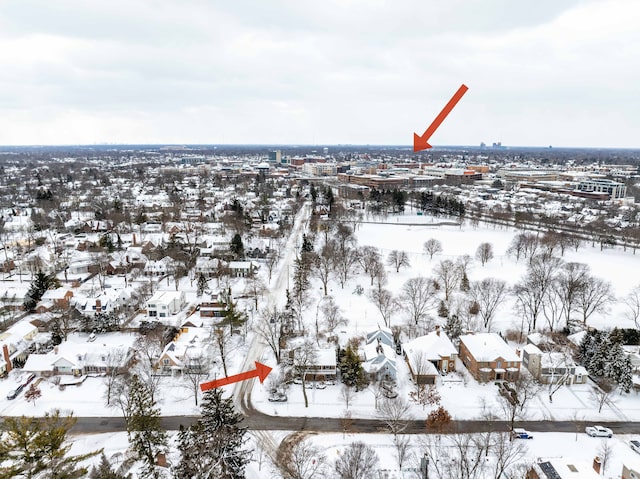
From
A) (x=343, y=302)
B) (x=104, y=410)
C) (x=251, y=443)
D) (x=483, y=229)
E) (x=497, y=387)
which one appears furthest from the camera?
(x=483, y=229)

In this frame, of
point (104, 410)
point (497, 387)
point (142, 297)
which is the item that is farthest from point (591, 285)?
point (142, 297)

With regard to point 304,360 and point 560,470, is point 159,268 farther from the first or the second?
point 560,470

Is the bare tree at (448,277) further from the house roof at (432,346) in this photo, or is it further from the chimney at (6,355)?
the chimney at (6,355)

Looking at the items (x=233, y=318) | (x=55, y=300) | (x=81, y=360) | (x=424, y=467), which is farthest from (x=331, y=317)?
(x=55, y=300)

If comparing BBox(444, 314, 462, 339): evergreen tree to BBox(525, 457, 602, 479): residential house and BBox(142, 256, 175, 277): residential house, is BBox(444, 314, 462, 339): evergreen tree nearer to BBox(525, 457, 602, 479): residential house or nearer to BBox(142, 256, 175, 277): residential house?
BBox(525, 457, 602, 479): residential house

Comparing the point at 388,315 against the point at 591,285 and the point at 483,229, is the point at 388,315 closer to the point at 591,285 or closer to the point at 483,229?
the point at 591,285

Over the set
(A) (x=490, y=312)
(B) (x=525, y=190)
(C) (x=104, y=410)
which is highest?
(B) (x=525, y=190)

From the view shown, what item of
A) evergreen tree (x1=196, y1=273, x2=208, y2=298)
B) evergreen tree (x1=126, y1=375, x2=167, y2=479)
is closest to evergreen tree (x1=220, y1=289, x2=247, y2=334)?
evergreen tree (x1=196, y1=273, x2=208, y2=298)
